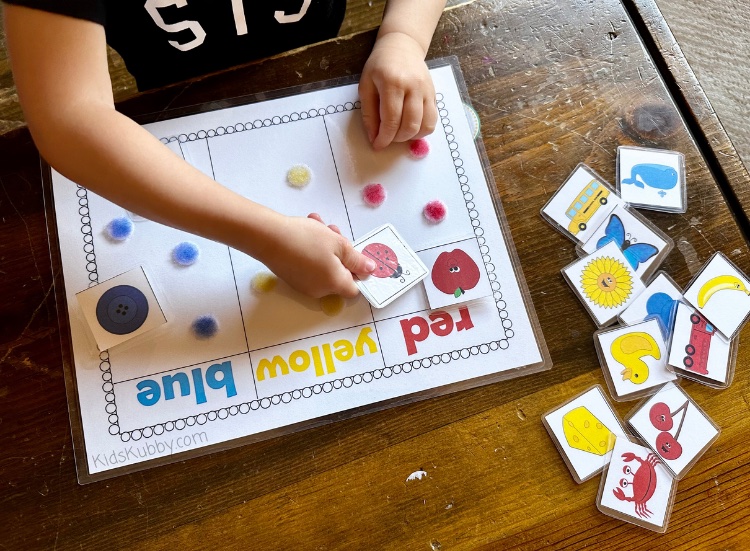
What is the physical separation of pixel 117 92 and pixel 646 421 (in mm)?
918

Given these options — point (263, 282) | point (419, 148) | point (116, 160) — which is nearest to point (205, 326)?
point (263, 282)

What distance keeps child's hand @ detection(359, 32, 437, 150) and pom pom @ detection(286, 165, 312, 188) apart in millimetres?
87

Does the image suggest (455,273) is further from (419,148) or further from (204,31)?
→ (204,31)

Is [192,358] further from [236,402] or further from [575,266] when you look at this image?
[575,266]

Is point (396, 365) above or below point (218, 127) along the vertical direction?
below

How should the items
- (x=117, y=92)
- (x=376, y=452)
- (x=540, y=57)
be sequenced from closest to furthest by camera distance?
1. (x=376, y=452)
2. (x=540, y=57)
3. (x=117, y=92)

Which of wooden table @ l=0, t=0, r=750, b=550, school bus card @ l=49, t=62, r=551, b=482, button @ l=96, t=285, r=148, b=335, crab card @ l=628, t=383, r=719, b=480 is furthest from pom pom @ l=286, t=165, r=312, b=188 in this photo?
crab card @ l=628, t=383, r=719, b=480

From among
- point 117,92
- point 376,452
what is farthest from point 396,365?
point 117,92

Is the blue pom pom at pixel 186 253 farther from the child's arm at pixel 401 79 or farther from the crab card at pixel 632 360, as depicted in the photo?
the crab card at pixel 632 360

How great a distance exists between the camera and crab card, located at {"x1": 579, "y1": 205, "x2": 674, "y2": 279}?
2.25 feet

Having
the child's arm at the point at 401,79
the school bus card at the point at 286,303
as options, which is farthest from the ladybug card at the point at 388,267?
the child's arm at the point at 401,79

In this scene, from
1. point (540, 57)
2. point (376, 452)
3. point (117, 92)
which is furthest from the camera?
point (117, 92)

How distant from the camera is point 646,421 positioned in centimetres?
65

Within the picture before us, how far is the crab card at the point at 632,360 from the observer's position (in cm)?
65
